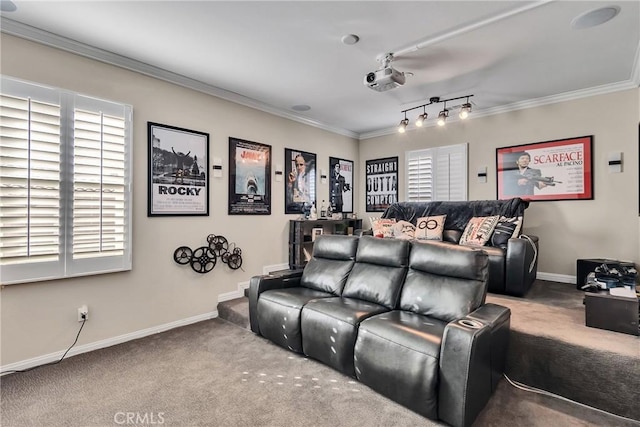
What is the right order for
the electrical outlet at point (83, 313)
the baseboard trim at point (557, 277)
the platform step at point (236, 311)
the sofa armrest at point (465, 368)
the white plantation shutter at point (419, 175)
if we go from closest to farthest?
the sofa armrest at point (465, 368)
the electrical outlet at point (83, 313)
the platform step at point (236, 311)
the baseboard trim at point (557, 277)
the white plantation shutter at point (419, 175)

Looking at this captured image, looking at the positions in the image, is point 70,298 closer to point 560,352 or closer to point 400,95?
point 560,352

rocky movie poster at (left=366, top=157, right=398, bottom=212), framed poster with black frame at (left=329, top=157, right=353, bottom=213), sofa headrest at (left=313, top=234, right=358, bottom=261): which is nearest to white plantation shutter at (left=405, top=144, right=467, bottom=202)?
rocky movie poster at (left=366, top=157, right=398, bottom=212)

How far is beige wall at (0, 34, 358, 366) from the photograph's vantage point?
2.54m

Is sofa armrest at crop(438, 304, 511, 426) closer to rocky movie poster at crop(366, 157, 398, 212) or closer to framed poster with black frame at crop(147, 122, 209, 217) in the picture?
framed poster with black frame at crop(147, 122, 209, 217)

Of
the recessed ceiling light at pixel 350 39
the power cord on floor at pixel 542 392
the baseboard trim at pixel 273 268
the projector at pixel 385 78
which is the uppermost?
the recessed ceiling light at pixel 350 39

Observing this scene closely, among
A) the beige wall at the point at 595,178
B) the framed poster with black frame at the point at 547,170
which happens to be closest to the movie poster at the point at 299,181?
the beige wall at the point at 595,178

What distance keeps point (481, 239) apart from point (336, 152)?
294cm

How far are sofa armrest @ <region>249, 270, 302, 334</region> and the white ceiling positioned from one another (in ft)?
7.07

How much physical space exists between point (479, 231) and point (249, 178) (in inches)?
116

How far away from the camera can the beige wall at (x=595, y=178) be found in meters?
3.63

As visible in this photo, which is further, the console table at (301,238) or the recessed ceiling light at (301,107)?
the console table at (301,238)

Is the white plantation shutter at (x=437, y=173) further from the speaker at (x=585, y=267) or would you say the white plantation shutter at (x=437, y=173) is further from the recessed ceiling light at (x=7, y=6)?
the recessed ceiling light at (x=7, y=6)

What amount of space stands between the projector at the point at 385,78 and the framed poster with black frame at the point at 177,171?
79.3 inches

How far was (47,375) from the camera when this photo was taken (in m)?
2.41
